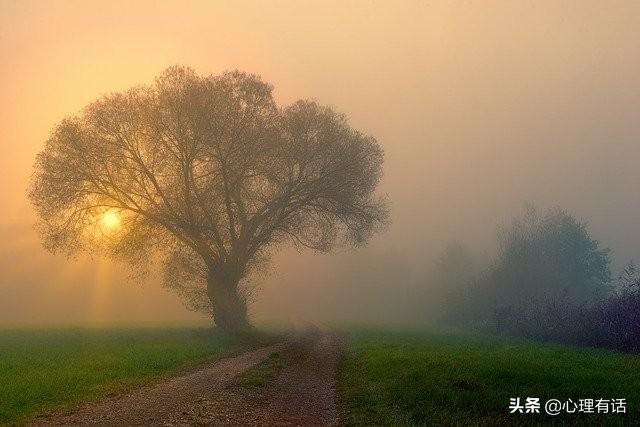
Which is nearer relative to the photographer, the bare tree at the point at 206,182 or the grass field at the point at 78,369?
the grass field at the point at 78,369

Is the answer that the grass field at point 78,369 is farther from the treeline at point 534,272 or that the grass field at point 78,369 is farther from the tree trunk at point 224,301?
the treeline at point 534,272

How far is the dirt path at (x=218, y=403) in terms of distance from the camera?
1102 centimetres

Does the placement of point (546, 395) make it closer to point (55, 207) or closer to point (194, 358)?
point (194, 358)

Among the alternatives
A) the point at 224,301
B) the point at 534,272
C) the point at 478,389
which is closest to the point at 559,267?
the point at 534,272

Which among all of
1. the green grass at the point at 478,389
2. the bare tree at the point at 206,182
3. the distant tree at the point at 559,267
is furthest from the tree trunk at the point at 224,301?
the distant tree at the point at 559,267

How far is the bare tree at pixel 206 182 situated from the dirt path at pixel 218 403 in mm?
20350

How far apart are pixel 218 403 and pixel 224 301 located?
27206 millimetres

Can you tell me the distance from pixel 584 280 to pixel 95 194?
6444 cm

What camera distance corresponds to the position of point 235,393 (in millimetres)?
14461

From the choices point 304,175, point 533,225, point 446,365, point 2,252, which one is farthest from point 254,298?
point 2,252

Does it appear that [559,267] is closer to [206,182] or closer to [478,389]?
[206,182]

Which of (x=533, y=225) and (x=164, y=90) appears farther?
(x=533, y=225)

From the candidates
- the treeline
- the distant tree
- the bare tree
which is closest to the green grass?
the bare tree

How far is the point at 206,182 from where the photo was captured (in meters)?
38.4
